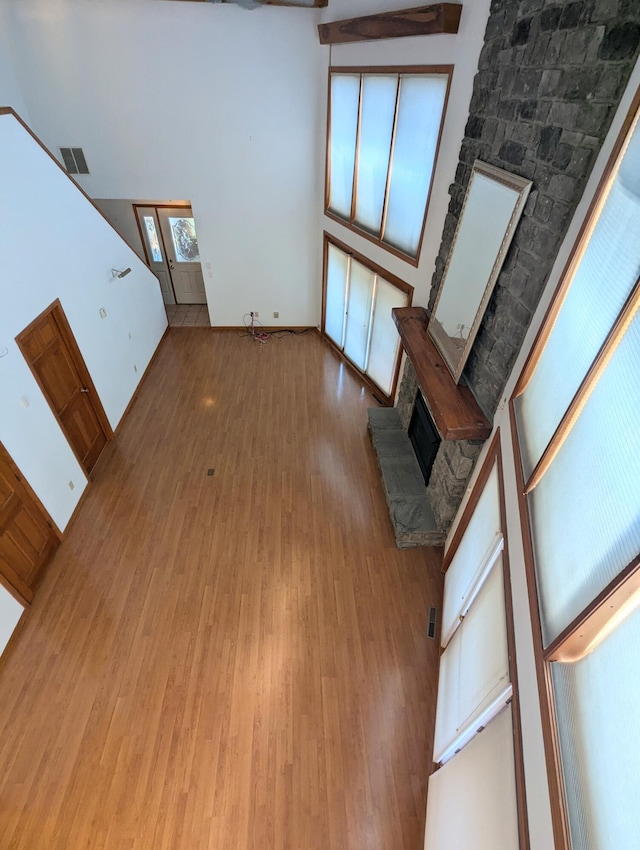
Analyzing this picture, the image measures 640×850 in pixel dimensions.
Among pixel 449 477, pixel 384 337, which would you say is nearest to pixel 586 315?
pixel 449 477

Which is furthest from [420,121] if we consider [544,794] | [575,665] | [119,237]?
[544,794]

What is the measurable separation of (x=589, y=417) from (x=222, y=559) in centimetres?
371

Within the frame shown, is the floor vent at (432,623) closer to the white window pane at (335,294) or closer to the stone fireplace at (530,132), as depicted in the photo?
the stone fireplace at (530,132)

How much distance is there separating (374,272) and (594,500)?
4845 mm

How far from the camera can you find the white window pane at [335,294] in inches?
265

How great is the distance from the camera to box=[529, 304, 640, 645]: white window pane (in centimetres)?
130

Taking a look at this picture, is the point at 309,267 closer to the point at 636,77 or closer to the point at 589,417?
the point at 636,77

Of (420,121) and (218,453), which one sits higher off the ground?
(420,121)

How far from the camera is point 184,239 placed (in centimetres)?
810

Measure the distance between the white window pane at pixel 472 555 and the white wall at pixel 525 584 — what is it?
10.3 inches

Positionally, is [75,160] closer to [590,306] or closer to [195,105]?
[195,105]

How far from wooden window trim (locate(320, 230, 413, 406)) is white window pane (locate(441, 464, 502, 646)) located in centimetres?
276

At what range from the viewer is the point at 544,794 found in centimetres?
144

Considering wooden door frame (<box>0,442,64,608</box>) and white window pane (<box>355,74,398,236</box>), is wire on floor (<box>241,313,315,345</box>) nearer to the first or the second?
white window pane (<box>355,74,398,236</box>)
